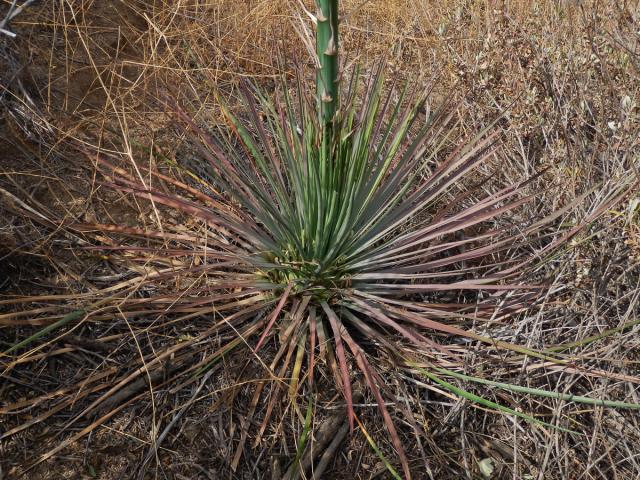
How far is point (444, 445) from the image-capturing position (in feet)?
6.09

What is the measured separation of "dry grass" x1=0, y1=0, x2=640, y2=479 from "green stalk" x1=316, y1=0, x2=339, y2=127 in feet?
1.70

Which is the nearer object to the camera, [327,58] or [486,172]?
[327,58]

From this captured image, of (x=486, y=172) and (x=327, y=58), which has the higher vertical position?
(x=327, y=58)

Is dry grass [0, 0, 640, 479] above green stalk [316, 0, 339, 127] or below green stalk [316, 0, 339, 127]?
below

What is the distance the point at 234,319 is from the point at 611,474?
122 centimetres

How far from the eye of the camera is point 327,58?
160 cm

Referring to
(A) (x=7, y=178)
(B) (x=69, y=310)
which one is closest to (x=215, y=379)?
(B) (x=69, y=310)

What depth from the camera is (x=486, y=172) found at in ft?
8.05

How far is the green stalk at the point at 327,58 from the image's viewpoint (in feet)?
5.07

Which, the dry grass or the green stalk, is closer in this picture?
the green stalk

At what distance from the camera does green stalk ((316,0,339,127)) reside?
1.54 metres

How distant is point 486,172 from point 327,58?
1.10 metres

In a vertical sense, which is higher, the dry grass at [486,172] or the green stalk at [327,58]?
the green stalk at [327,58]

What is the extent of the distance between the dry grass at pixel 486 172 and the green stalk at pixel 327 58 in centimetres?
52
